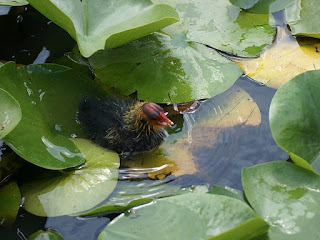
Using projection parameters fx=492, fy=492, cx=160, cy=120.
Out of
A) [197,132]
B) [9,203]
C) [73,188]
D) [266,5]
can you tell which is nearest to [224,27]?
[266,5]

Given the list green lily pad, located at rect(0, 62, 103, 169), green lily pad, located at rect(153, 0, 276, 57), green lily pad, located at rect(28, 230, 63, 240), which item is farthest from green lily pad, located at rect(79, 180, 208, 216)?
green lily pad, located at rect(153, 0, 276, 57)

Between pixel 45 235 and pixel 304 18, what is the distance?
2138 millimetres

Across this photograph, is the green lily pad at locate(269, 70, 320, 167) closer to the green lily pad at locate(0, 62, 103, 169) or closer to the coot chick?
the coot chick

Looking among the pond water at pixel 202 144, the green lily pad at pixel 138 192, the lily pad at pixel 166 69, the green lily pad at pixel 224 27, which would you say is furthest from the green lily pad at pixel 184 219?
the green lily pad at pixel 224 27

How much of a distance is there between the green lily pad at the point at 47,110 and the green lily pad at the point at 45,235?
32cm

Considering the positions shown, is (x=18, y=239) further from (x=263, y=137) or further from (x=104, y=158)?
(x=263, y=137)

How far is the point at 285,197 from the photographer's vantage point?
88.0 inches

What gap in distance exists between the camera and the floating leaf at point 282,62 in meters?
2.99

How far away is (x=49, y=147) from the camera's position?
254cm

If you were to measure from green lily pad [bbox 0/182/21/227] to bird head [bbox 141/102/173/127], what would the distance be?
0.79 m

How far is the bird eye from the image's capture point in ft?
8.79

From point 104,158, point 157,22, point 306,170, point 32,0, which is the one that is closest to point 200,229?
point 306,170

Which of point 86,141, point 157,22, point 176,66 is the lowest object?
point 86,141

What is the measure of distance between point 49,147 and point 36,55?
0.89 meters
